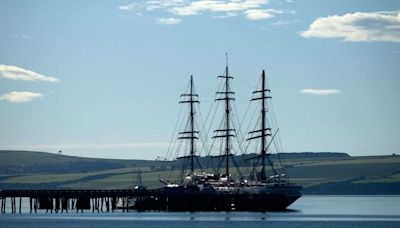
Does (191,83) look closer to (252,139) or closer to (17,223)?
(252,139)

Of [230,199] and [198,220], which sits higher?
[230,199]

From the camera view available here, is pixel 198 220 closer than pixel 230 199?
Yes

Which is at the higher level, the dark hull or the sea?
the dark hull

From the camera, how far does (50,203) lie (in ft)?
579

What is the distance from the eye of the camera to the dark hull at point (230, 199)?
561 ft

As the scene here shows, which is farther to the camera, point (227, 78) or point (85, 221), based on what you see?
point (227, 78)

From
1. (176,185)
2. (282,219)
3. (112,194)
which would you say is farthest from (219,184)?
(282,219)

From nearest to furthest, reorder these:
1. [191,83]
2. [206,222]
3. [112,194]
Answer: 1. [206,222]
2. [112,194]
3. [191,83]

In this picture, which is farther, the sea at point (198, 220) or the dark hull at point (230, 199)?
the dark hull at point (230, 199)

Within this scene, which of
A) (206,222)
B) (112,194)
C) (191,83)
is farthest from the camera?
(191,83)

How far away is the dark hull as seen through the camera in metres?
171

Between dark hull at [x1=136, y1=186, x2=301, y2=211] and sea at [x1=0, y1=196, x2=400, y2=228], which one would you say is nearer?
sea at [x1=0, y1=196, x2=400, y2=228]

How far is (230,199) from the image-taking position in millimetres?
172250

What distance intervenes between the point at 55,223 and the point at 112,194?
2959 centimetres
